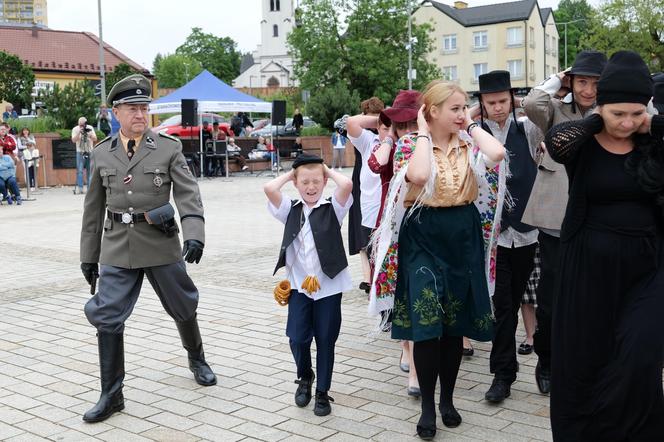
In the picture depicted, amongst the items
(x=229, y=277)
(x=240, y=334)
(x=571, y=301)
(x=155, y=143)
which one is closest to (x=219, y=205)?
(x=229, y=277)

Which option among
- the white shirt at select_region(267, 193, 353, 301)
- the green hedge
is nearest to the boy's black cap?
the white shirt at select_region(267, 193, 353, 301)

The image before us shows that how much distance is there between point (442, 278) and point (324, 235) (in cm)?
82

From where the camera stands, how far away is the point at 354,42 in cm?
5134

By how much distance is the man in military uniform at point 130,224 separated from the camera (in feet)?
16.5

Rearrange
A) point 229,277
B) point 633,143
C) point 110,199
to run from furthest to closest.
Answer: point 229,277 < point 110,199 < point 633,143

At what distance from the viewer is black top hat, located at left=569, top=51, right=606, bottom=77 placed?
4.91 meters

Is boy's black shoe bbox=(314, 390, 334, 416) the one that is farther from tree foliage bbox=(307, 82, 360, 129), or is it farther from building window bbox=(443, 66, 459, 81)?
building window bbox=(443, 66, 459, 81)

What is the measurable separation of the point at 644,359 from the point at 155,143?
3077 millimetres

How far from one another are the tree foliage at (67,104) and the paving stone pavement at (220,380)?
1686 centimetres

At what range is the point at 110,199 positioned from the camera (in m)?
5.15

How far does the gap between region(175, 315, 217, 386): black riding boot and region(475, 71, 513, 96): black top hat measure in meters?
2.34

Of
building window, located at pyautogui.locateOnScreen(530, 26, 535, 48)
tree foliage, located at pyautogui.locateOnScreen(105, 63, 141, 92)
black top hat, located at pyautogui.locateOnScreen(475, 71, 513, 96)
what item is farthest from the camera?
building window, located at pyautogui.locateOnScreen(530, 26, 535, 48)

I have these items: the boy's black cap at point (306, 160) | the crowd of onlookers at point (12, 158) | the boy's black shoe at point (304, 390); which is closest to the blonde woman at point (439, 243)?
the boy's black cap at point (306, 160)

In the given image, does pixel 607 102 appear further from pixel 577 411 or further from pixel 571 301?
pixel 577 411
